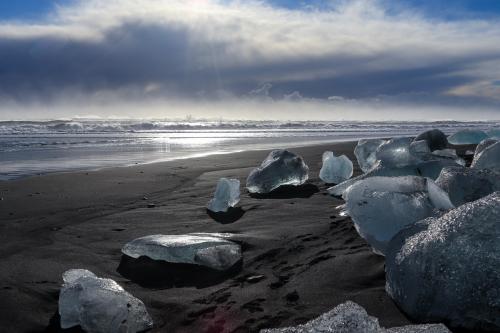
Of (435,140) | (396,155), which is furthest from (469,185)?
(435,140)

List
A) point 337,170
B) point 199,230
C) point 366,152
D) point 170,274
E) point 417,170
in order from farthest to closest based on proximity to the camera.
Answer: point 366,152, point 337,170, point 417,170, point 199,230, point 170,274

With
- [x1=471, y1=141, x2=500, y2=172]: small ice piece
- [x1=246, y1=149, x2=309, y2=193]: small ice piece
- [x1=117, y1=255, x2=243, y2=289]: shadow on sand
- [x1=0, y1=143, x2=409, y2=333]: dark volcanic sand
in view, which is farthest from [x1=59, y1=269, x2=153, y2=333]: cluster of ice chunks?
[x1=471, y1=141, x2=500, y2=172]: small ice piece

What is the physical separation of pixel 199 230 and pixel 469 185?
169cm

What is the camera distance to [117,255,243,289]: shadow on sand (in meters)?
2.11

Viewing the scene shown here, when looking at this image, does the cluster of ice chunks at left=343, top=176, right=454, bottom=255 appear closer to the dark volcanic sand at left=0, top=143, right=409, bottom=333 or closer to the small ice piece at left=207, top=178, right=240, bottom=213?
the dark volcanic sand at left=0, top=143, right=409, bottom=333

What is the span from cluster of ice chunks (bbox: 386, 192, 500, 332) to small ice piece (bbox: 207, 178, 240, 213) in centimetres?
208

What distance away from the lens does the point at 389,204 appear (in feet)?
6.77

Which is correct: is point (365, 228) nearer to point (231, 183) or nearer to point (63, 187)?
point (231, 183)

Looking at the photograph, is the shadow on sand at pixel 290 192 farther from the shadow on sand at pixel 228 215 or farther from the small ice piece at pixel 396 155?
the small ice piece at pixel 396 155

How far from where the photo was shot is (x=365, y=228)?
213 cm

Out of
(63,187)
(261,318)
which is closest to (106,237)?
(261,318)

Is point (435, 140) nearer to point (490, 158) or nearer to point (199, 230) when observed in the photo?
point (490, 158)

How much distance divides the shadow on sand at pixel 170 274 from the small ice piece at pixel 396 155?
177cm

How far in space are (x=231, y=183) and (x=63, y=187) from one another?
2482 millimetres
